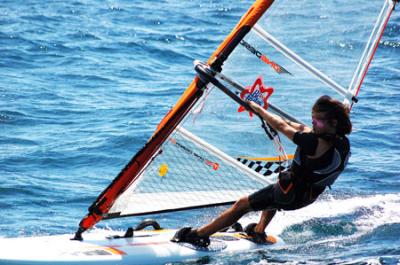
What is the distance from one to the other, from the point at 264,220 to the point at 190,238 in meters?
0.66

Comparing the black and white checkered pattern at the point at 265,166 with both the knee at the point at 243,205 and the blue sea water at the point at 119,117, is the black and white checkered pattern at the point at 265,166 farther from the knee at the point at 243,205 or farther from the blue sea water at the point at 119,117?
the blue sea water at the point at 119,117

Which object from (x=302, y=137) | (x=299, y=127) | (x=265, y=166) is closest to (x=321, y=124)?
(x=302, y=137)

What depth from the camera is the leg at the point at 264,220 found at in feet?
21.7

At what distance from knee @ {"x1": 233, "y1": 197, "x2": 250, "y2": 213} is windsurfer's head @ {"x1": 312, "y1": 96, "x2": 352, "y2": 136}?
2.63 ft

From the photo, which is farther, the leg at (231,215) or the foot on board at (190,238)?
the foot on board at (190,238)

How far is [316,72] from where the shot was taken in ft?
21.1

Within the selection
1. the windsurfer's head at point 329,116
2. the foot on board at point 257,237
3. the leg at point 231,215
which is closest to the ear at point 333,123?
the windsurfer's head at point 329,116

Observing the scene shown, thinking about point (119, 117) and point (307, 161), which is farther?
point (119, 117)

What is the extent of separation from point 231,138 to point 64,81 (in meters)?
6.91

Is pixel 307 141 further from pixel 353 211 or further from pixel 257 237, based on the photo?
pixel 353 211

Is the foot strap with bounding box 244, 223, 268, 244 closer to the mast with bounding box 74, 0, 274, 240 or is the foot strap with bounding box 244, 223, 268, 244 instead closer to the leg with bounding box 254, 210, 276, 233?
the leg with bounding box 254, 210, 276, 233

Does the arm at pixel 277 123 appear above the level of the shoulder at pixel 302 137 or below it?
above

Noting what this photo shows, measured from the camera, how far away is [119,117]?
37.4 feet

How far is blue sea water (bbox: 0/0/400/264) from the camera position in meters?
7.33
